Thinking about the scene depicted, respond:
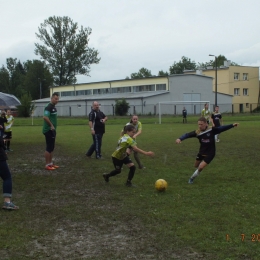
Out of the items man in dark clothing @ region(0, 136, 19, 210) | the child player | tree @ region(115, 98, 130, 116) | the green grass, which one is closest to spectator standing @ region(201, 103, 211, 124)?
the green grass

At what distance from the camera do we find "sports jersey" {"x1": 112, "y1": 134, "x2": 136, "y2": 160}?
9297 mm

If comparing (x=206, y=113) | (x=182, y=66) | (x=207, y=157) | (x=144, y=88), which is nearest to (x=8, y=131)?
(x=206, y=113)

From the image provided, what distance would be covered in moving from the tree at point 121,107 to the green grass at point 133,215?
44750 millimetres

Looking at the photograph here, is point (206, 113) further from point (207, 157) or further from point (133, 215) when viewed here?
point (133, 215)

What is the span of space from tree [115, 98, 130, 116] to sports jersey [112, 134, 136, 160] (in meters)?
47.5

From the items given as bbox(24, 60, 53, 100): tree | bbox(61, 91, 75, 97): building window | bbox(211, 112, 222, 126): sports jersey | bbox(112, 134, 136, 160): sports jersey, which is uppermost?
bbox(24, 60, 53, 100): tree

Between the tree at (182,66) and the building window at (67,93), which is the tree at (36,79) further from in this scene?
the tree at (182,66)

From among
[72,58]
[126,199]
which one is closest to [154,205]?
[126,199]

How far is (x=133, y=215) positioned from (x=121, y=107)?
165ft

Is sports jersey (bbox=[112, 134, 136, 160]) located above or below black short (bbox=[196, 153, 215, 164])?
above

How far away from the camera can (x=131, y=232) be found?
627 centimetres

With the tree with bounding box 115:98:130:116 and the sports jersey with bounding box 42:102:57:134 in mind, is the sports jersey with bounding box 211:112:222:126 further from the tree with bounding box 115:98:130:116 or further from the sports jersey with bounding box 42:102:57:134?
the tree with bounding box 115:98:130:116

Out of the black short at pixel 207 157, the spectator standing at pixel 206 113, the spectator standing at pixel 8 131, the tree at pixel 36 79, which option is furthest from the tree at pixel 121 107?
the tree at pixel 36 79

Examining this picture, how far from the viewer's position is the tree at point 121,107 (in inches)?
2250
